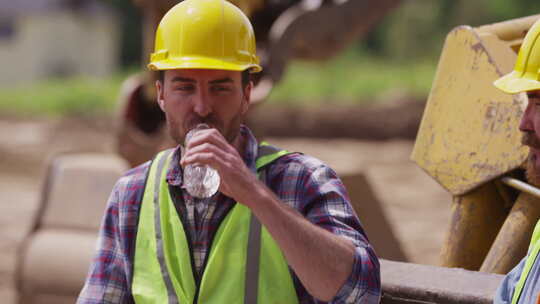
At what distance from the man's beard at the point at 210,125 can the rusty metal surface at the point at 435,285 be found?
812mm

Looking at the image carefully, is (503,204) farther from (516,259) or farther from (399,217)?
(399,217)

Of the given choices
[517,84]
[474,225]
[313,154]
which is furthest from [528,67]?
[313,154]

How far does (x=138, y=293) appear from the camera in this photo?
2227 millimetres

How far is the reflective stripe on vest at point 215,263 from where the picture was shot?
214cm

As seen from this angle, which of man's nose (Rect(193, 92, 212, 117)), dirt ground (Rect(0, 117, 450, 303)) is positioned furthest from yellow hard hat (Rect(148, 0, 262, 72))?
dirt ground (Rect(0, 117, 450, 303))

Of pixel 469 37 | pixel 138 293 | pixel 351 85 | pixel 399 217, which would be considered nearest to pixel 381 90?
pixel 351 85

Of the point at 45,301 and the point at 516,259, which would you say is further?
the point at 45,301

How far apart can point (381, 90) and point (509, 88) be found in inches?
602

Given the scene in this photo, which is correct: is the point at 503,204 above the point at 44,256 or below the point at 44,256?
above

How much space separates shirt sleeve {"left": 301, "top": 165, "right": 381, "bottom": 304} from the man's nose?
0.29 m

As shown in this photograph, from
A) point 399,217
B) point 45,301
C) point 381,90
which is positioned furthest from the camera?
point 381,90

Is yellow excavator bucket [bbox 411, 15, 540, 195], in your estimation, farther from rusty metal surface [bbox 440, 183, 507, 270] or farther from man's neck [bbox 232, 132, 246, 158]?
man's neck [bbox 232, 132, 246, 158]

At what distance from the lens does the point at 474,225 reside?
3152 millimetres

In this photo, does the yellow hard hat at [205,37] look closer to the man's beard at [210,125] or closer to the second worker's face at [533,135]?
the man's beard at [210,125]
